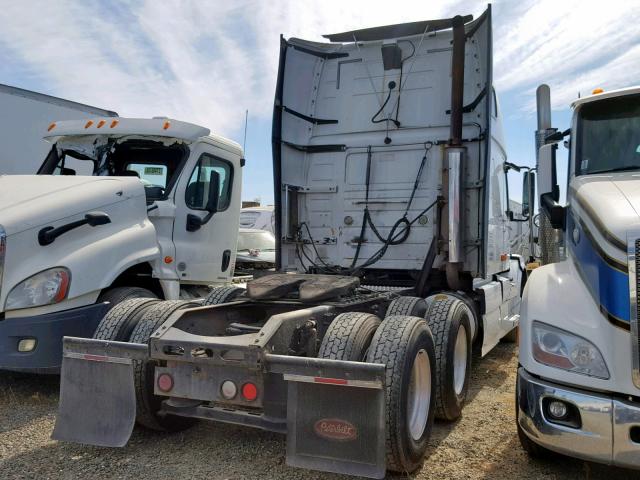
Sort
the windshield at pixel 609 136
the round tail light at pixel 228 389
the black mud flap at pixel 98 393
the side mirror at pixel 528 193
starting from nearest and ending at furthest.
A: the round tail light at pixel 228 389 → the black mud flap at pixel 98 393 → the windshield at pixel 609 136 → the side mirror at pixel 528 193

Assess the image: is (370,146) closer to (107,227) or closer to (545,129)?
(545,129)

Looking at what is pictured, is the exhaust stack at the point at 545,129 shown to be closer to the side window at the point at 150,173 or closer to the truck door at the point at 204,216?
the truck door at the point at 204,216

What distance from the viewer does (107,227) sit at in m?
5.24

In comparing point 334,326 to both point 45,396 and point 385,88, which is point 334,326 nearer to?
point 45,396

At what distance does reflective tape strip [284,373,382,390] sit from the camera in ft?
9.77

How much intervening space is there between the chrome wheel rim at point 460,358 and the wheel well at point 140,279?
315cm

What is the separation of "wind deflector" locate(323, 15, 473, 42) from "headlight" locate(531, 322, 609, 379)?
3936 mm

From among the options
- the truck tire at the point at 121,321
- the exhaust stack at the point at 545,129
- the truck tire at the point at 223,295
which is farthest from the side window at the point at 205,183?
the exhaust stack at the point at 545,129

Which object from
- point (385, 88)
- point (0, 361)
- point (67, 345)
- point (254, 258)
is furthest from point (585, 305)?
point (254, 258)

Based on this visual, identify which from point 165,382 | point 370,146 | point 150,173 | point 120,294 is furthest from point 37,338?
point 370,146

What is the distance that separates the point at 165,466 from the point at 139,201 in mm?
2869

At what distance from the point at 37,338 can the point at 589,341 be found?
418 cm

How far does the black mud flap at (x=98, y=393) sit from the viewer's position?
11.6 ft

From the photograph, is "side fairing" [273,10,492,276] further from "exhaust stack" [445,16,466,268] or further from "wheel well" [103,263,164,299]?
"wheel well" [103,263,164,299]
